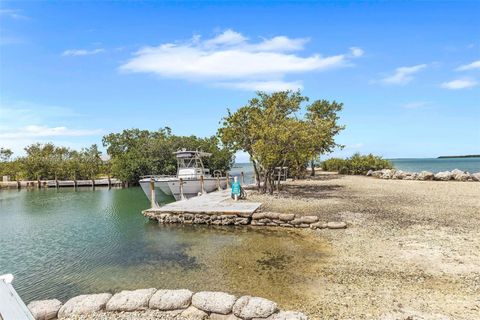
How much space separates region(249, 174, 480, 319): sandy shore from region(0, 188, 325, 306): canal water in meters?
0.84

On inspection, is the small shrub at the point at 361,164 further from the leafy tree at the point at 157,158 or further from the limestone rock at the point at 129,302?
the limestone rock at the point at 129,302

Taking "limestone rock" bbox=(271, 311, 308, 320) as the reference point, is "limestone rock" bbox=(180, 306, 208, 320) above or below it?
below

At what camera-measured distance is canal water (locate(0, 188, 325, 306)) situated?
9188 mm

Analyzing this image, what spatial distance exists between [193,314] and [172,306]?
50cm

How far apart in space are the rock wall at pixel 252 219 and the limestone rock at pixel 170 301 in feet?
29.7

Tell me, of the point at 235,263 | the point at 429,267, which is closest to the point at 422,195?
the point at 429,267

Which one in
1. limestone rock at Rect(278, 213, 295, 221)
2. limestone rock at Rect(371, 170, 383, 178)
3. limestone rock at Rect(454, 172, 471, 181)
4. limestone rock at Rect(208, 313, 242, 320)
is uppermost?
limestone rock at Rect(371, 170, 383, 178)

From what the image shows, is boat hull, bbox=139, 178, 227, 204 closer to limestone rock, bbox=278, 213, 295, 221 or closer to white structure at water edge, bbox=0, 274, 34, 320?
limestone rock, bbox=278, 213, 295, 221

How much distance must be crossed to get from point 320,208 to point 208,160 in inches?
1422

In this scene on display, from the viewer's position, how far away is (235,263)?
1073cm

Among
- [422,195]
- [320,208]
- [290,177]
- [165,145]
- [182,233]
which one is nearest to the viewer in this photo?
[182,233]

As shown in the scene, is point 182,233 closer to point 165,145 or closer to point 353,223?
point 353,223

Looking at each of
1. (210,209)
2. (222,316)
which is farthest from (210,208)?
(222,316)

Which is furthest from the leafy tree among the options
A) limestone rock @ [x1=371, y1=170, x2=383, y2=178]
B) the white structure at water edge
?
the white structure at water edge
